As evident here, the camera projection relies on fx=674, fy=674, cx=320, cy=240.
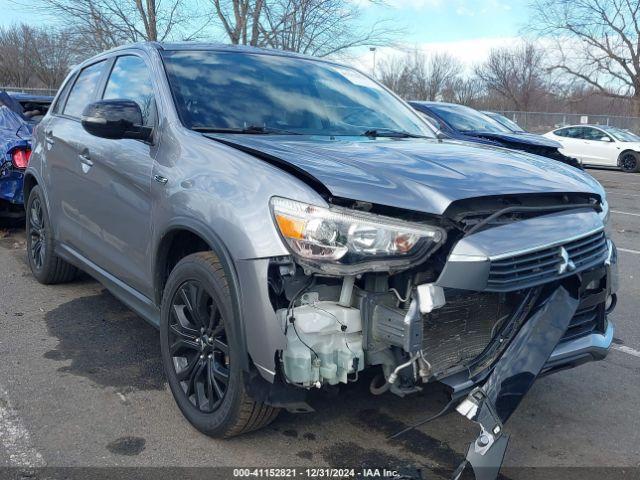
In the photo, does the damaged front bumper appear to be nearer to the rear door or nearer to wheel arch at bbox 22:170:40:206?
the rear door

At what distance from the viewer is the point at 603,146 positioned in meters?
21.2

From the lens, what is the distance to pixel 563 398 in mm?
3764

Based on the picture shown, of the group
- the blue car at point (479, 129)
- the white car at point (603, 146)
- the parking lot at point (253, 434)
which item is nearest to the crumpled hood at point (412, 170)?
the parking lot at point (253, 434)

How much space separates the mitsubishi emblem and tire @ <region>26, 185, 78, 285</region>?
3.86 m

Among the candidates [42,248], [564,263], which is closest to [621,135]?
[42,248]

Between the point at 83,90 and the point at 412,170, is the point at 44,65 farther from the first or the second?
the point at 412,170

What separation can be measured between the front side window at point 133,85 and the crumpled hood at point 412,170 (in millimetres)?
683

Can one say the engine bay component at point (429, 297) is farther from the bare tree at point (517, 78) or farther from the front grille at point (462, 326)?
the bare tree at point (517, 78)

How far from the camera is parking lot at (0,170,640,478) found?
3.03 metres

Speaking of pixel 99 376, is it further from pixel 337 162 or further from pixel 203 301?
pixel 337 162

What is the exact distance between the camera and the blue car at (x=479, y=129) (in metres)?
8.18

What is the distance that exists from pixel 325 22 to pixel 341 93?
13.7 metres

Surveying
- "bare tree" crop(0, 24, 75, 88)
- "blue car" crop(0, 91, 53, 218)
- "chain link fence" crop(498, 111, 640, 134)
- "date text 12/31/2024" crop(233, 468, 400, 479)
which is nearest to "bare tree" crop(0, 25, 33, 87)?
"bare tree" crop(0, 24, 75, 88)

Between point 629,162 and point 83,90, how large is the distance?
19.4 m
